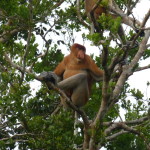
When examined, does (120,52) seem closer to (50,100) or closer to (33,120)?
(33,120)

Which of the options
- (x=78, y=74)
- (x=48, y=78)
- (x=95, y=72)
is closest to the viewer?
(x=48, y=78)

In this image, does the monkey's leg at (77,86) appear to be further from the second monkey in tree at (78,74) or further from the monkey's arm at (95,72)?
the monkey's arm at (95,72)

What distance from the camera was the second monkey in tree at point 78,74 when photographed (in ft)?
20.7

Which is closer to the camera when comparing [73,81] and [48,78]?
[48,78]

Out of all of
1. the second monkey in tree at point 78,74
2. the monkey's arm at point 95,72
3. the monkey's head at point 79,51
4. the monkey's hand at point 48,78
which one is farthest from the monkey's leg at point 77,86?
the monkey's hand at point 48,78

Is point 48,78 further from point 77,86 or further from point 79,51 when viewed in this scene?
point 79,51

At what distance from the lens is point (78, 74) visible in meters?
6.29

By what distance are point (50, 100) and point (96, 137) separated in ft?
6.61

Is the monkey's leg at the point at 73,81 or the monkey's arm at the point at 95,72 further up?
the monkey's arm at the point at 95,72

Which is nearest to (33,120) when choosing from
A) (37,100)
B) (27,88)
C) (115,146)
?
(27,88)

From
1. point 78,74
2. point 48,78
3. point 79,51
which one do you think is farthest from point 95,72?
point 48,78

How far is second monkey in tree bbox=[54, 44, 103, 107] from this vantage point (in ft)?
20.7

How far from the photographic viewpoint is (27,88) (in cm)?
521

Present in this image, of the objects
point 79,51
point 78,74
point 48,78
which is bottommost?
point 48,78
